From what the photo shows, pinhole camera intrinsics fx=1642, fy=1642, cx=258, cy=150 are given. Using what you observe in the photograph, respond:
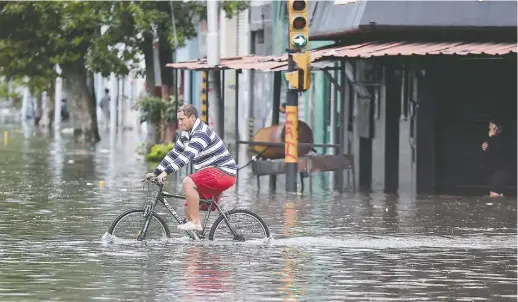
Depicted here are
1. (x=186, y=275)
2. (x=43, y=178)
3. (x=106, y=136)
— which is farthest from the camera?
(x=106, y=136)

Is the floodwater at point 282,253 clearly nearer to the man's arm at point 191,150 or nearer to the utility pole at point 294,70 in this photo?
the utility pole at point 294,70

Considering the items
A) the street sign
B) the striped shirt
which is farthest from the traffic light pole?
the striped shirt

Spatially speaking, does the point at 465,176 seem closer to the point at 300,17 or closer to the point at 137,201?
the point at 300,17

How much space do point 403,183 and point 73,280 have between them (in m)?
16.7

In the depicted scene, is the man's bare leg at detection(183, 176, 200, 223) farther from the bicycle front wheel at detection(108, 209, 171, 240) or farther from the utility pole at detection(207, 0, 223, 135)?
the utility pole at detection(207, 0, 223, 135)

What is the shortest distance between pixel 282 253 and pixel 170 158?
1602 mm

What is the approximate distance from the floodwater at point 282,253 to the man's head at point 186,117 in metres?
1.17

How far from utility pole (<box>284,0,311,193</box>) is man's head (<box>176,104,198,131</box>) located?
823 centimetres

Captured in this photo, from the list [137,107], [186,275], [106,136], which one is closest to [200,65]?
[137,107]

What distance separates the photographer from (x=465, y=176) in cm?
2911

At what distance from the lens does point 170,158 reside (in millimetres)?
16375

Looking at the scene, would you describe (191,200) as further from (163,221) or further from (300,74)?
(300,74)

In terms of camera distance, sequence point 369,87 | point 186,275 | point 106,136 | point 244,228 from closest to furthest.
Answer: point 186,275
point 244,228
point 369,87
point 106,136

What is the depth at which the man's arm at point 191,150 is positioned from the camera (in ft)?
53.0
